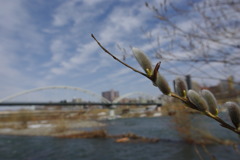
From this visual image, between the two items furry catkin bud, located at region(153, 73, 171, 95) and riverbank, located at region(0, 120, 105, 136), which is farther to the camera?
riverbank, located at region(0, 120, 105, 136)

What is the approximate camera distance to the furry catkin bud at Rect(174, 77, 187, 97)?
2.17ft

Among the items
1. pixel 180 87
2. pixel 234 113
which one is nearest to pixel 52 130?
pixel 180 87

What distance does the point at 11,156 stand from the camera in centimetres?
1401

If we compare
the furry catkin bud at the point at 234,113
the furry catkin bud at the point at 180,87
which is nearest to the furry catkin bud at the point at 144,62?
the furry catkin bud at the point at 180,87

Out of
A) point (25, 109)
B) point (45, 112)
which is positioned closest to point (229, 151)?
point (25, 109)

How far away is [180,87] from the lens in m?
0.67


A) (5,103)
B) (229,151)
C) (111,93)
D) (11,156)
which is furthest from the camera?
(111,93)

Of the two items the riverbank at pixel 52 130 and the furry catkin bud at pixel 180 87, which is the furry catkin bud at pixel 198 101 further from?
the riverbank at pixel 52 130

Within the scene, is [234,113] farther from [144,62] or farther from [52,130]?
[52,130]

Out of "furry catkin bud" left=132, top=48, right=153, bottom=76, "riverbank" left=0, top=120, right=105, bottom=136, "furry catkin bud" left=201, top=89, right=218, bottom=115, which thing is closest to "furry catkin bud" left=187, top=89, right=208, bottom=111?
"furry catkin bud" left=201, top=89, right=218, bottom=115

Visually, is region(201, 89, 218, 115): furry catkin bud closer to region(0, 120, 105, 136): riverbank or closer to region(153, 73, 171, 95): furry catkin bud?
region(153, 73, 171, 95): furry catkin bud

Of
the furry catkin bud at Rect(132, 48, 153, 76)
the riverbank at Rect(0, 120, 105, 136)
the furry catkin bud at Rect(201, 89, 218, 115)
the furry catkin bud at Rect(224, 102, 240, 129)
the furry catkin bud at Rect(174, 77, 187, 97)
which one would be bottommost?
the riverbank at Rect(0, 120, 105, 136)

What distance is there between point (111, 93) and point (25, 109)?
44735 millimetres

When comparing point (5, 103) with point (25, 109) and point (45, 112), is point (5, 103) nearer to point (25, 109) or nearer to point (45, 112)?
point (25, 109)
